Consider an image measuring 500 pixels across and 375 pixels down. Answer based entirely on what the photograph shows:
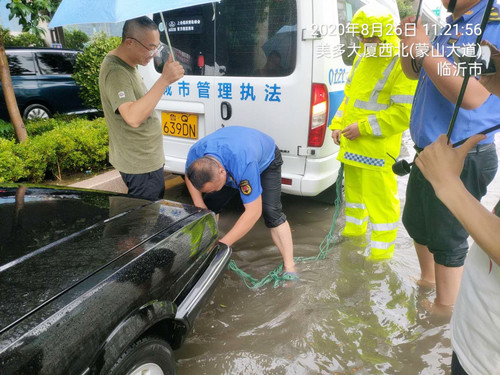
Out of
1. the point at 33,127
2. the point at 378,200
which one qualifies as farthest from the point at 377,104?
the point at 33,127

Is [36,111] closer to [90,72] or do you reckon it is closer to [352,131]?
[90,72]

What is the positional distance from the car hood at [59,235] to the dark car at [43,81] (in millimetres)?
5765

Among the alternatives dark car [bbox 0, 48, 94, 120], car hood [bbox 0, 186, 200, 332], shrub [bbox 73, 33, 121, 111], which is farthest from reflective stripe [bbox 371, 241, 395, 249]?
dark car [bbox 0, 48, 94, 120]

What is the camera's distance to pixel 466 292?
1079mm

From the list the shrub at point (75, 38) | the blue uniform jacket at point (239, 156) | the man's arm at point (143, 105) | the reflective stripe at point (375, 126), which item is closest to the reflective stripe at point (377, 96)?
the reflective stripe at point (375, 126)

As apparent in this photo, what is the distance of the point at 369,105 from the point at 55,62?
6.46 m

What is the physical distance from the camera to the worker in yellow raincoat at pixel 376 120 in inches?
93.0

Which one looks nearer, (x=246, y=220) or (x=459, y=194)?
(x=459, y=194)

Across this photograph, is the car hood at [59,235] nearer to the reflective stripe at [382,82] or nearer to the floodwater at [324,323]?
the floodwater at [324,323]

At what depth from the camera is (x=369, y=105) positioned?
252cm

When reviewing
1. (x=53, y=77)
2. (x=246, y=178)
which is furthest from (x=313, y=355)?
(x=53, y=77)

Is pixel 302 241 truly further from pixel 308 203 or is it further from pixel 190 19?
pixel 190 19

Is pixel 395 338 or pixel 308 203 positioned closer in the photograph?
pixel 395 338

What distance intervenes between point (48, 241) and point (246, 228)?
1199 mm
